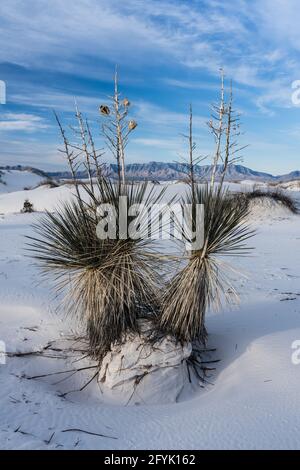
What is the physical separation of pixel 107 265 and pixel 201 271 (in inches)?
34.4

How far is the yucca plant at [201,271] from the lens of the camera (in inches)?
160

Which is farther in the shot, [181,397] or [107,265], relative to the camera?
[107,265]

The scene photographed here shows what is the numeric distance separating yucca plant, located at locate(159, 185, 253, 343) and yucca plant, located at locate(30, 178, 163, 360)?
226 mm

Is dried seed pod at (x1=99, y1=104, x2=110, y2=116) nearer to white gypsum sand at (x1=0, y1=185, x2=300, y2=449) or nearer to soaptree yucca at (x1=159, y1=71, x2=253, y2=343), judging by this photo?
soaptree yucca at (x1=159, y1=71, x2=253, y2=343)

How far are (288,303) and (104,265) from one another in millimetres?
2968

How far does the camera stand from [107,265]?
4137mm

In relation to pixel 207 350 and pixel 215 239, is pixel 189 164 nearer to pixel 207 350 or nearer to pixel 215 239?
pixel 215 239

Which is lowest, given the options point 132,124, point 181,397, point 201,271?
point 181,397

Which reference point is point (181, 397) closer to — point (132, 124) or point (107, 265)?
point (107, 265)

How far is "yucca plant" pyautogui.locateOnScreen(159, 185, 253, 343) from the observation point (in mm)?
4070

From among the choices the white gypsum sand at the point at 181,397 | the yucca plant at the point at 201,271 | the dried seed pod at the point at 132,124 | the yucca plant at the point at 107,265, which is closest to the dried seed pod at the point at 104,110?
the dried seed pod at the point at 132,124

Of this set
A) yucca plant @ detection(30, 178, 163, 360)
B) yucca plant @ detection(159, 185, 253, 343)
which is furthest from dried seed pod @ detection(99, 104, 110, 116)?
yucca plant @ detection(159, 185, 253, 343)

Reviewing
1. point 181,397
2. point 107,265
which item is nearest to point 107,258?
point 107,265

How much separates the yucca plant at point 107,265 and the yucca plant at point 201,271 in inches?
8.9
